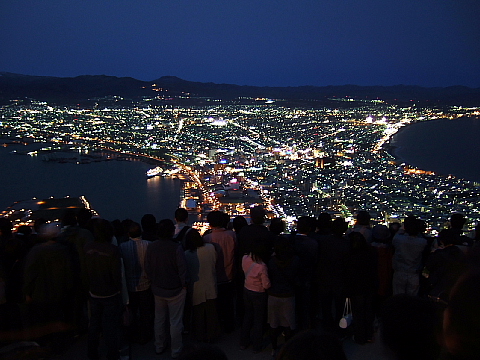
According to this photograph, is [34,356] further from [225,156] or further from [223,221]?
[225,156]


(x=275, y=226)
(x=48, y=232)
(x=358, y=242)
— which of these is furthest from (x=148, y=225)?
(x=358, y=242)

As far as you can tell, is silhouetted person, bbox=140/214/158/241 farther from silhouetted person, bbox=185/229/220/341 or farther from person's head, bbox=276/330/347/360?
person's head, bbox=276/330/347/360

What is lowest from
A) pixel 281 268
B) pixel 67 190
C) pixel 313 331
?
pixel 67 190

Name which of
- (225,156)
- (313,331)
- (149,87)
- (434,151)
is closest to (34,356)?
(313,331)

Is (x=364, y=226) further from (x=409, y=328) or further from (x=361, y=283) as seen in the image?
(x=409, y=328)

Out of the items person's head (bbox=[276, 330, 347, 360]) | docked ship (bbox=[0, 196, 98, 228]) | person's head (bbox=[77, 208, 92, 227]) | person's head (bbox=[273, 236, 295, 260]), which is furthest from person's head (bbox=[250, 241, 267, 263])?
docked ship (bbox=[0, 196, 98, 228])

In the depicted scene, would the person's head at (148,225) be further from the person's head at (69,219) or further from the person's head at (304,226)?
the person's head at (304,226)

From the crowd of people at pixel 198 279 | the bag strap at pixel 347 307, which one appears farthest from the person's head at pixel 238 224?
the bag strap at pixel 347 307
